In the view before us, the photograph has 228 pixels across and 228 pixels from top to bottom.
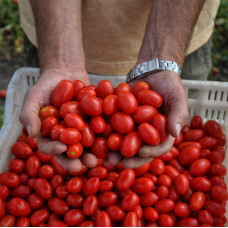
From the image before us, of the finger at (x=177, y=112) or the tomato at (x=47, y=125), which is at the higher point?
the finger at (x=177, y=112)

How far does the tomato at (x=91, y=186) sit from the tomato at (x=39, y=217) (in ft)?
0.85

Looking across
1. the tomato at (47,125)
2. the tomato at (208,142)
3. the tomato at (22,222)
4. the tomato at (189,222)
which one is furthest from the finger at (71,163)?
the tomato at (208,142)

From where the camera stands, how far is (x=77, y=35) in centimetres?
191

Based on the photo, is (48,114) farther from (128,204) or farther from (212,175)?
(212,175)

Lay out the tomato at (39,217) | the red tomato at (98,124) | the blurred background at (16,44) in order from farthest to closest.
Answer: the blurred background at (16,44) < the tomato at (39,217) < the red tomato at (98,124)

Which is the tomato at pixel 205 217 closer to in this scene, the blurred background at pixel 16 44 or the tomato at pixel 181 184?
the tomato at pixel 181 184

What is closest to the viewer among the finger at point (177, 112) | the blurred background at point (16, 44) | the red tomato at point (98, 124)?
the finger at point (177, 112)

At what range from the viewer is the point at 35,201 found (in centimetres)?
183

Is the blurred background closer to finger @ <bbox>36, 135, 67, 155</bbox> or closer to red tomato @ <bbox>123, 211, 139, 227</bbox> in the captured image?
finger @ <bbox>36, 135, 67, 155</bbox>

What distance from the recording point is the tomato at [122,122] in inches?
58.8

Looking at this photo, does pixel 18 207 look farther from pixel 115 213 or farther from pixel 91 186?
pixel 115 213

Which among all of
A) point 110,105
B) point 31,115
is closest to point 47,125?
point 31,115

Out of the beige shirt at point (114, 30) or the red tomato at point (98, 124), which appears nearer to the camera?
the red tomato at point (98, 124)

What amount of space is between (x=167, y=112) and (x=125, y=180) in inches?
18.5
